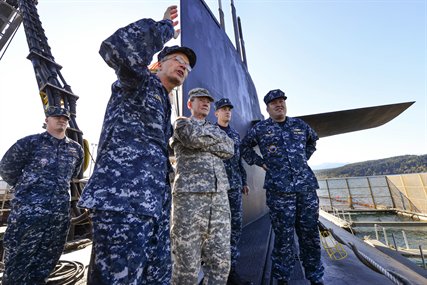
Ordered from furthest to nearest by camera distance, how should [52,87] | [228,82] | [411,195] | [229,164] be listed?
1. [411,195]
2. [52,87]
3. [228,82]
4. [229,164]

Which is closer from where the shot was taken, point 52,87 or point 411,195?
point 52,87

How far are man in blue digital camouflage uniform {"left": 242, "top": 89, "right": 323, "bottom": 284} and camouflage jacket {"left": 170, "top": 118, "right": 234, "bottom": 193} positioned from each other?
0.68 metres

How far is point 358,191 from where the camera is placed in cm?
3131

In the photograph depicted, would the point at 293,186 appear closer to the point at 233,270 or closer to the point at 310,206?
the point at 310,206

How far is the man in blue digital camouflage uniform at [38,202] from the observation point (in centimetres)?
220

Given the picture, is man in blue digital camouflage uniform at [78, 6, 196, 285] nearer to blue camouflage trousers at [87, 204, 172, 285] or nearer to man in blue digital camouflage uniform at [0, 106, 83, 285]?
blue camouflage trousers at [87, 204, 172, 285]

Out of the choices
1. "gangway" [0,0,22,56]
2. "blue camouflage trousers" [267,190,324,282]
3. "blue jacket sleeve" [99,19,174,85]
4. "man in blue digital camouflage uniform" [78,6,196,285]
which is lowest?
"blue camouflage trousers" [267,190,324,282]

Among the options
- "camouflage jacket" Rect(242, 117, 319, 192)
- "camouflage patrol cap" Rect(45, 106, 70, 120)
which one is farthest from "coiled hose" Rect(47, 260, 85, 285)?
"camouflage jacket" Rect(242, 117, 319, 192)

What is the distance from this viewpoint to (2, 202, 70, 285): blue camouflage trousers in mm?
2168

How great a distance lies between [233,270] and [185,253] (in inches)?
33.1

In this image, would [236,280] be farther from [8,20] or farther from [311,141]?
[8,20]

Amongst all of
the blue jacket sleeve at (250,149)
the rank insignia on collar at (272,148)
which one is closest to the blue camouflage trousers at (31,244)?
the blue jacket sleeve at (250,149)

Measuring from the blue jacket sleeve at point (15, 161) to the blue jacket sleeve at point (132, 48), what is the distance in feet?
7.39

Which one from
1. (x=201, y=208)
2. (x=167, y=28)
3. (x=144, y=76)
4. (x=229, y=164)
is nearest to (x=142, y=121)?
(x=144, y=76)
